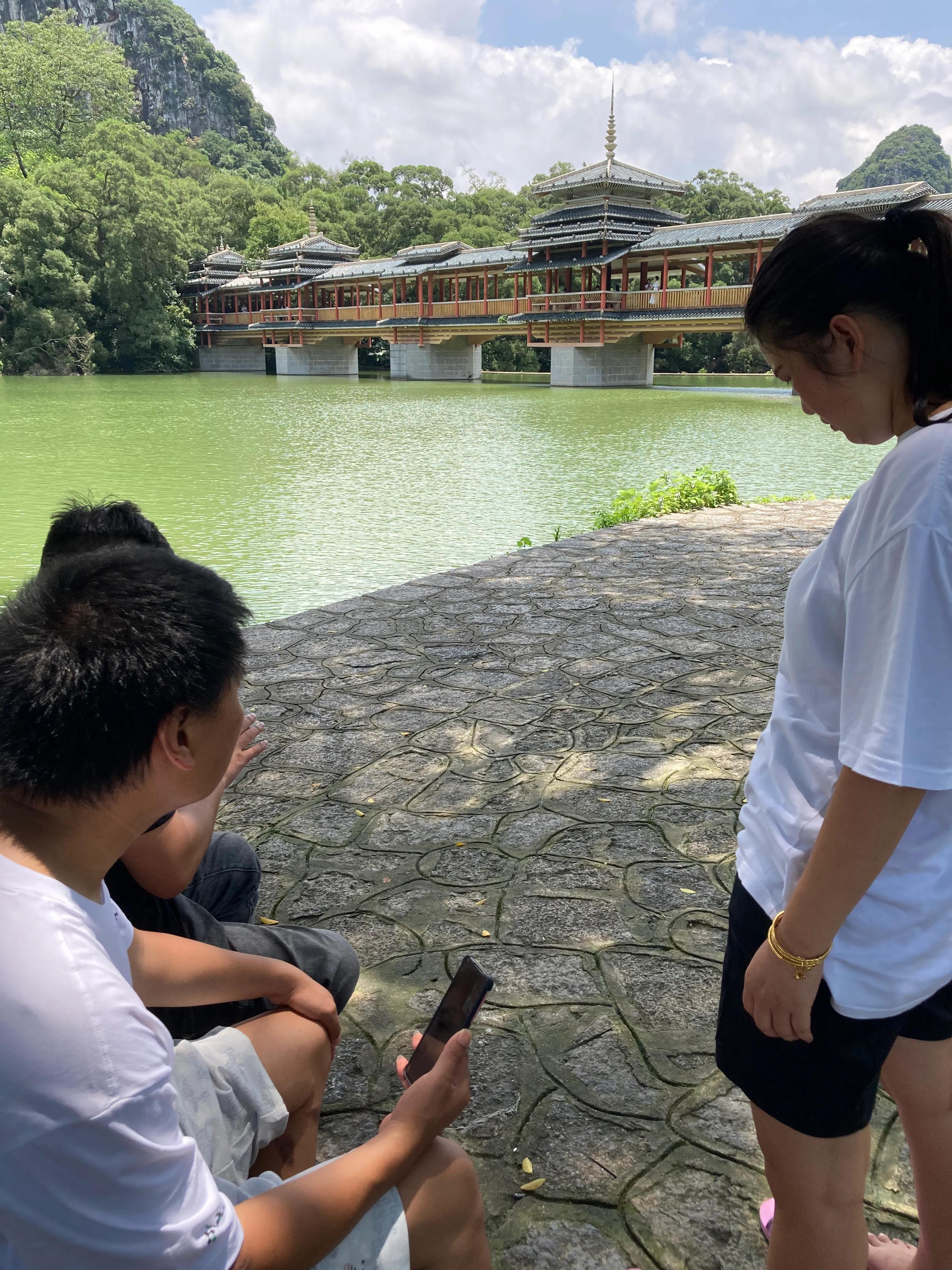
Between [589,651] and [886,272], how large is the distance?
307 centimetres

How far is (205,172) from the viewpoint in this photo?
50.9 metres

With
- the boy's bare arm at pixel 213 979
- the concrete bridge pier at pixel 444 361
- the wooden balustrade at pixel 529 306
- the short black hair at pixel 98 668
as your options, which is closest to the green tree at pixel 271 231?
the wooden balustrade at pixel 529 306

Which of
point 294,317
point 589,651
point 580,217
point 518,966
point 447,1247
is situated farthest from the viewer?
point 294,317

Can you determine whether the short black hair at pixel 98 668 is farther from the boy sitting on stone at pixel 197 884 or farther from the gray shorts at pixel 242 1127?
the gray shorts at pixel 242 1127

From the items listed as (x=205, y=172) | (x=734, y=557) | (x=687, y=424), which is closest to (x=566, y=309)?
(x=687, y=424)

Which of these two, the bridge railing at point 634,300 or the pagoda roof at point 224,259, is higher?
the pagoda roof at point 224,259

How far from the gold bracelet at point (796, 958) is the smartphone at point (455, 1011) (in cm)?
34

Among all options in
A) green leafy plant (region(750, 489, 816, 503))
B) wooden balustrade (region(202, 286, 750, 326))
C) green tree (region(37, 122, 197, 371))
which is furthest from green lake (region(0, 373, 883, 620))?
green tree (region(37, 122, 197, 371))

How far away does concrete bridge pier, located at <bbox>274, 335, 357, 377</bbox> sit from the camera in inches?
1362

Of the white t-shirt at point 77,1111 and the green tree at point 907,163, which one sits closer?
the white t-shirt at point 77,1111

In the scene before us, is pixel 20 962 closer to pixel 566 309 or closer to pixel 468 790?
pixel 468 790

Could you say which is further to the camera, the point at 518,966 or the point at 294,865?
the point at 294,865

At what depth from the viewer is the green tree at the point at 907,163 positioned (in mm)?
70688

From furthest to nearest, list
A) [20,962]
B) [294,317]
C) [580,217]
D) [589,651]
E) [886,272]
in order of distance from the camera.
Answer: [294,317]
[580,217]
[589,651]
[886,272]
[20,962]
